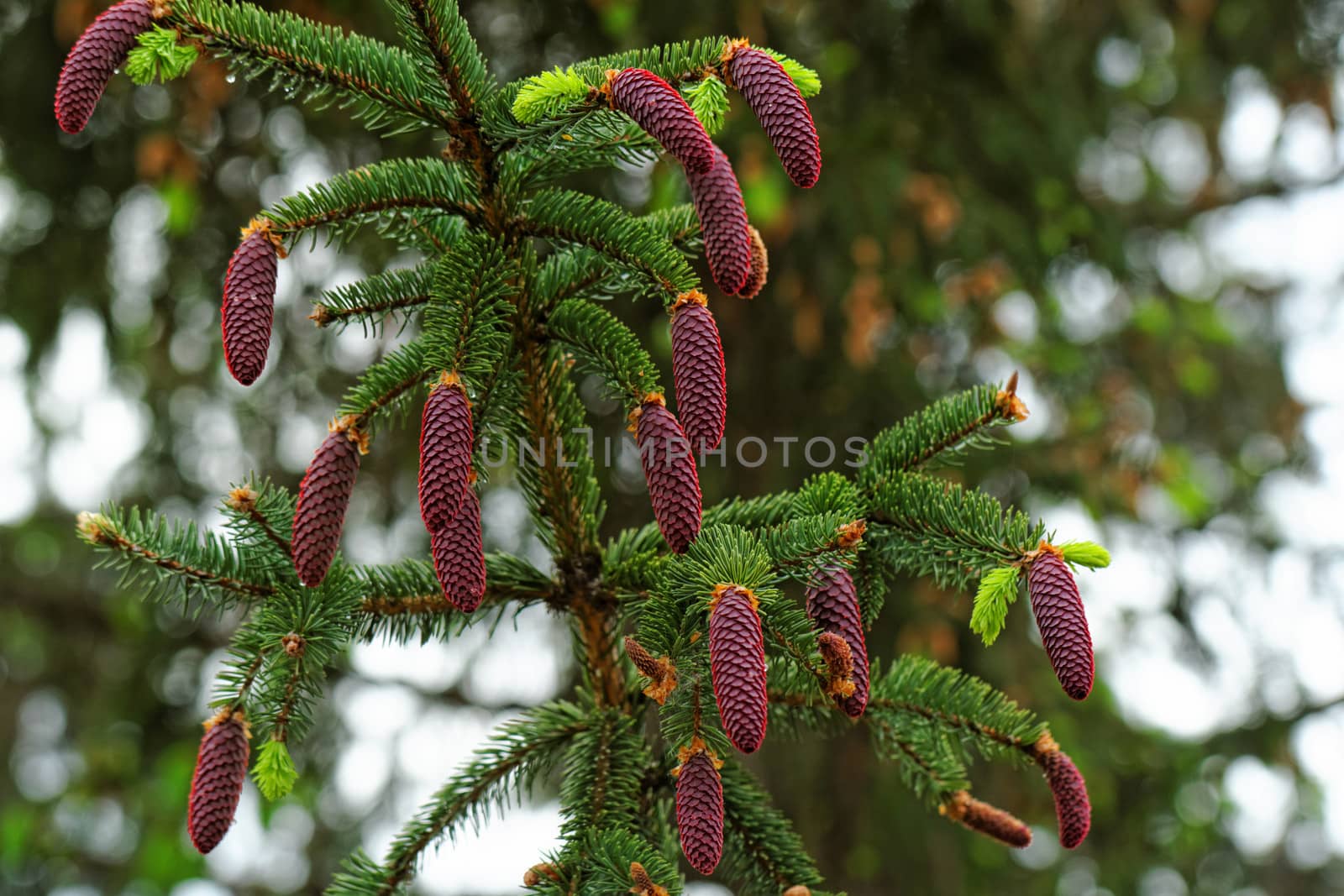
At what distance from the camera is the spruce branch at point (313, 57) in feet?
3.88

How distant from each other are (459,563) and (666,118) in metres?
0.49

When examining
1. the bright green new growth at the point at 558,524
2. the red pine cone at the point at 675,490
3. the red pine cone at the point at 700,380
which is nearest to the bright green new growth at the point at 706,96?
the bright green new growth at the point at 558,524

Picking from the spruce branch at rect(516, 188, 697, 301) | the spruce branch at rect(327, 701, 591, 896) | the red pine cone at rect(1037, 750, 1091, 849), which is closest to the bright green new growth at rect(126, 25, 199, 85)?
the spruce branch at rect(516, 188, 697, 301)

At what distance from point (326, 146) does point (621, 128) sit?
10.3ft

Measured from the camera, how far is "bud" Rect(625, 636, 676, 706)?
1.16m

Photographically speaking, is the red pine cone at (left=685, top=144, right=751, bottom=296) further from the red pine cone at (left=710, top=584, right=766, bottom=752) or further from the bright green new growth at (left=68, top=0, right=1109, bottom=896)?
the red pine cone at (left=710, top=584, right=766, bottom=752)

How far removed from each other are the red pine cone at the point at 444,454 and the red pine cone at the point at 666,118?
33 centimetres

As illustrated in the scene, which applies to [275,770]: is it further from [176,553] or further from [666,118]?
[666,118]

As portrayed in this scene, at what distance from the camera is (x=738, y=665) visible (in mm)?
1026

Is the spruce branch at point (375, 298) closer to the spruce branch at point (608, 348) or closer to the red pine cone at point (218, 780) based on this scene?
the spruce branch at point (608, 348)

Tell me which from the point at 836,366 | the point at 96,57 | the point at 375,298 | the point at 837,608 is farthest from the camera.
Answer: the point at 836,366

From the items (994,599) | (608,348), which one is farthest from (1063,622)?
(608,348)

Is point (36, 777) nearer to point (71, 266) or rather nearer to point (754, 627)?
point (71, 266)

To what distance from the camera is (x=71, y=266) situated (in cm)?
383
